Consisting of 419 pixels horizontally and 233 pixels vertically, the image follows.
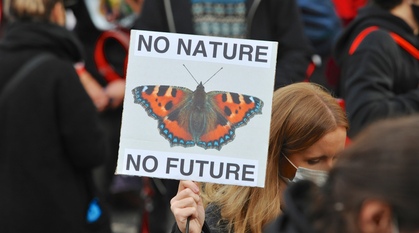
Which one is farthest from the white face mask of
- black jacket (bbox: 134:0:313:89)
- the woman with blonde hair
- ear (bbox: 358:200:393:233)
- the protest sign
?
black jacket (bbox: 134:0:313:89)

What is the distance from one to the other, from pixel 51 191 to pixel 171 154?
1608mm

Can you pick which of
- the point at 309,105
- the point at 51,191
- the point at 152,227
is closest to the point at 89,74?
the point at 152,227

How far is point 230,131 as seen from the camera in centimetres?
282

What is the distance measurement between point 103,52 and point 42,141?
7.77 feet

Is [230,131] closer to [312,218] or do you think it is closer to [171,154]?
[171,154]

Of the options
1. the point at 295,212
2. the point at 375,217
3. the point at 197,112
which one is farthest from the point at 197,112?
the point at 375,217

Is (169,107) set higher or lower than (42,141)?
lower

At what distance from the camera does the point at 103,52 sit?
6520 mm

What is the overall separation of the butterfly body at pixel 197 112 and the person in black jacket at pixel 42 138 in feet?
4.67

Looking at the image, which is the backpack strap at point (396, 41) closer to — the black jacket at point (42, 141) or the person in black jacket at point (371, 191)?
the black jacket at point (42, 141)

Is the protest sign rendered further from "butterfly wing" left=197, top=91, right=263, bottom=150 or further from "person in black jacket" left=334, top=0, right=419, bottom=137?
"person in black jacket" left=334, top=0, right=419, bottom=137

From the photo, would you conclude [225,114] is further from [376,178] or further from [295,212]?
[376,178]

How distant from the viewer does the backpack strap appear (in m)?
4.19

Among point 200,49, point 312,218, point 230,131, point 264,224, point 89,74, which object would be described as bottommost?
point 312,218
